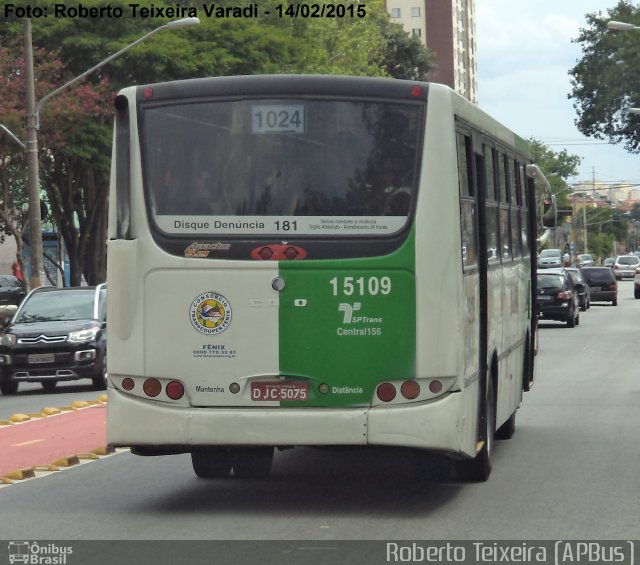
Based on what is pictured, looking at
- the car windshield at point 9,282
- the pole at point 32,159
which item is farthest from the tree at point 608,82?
the pole at point 32,159

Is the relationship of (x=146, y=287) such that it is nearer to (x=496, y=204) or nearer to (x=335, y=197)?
(x=335, y=197)

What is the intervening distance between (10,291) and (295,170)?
144 feet

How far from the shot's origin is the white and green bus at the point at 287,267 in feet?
32.6

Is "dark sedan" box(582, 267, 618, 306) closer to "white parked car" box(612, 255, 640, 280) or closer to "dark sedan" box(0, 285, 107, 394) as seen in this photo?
"dark sedan" box(0, 285, 107, 394)

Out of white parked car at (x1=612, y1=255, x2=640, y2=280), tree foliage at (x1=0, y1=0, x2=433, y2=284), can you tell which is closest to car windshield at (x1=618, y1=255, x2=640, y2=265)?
white parked car at (x1=612, y1=255, x2=640, y2=280)

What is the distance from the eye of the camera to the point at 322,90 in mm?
10094

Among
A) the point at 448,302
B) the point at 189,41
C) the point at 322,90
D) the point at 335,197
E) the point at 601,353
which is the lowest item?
the point at 601,353

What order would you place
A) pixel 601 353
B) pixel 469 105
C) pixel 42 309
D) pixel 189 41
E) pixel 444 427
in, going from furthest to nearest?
1. pixel 189 41
2. pixel 601 353
3. pixel 42 309
4. pixel 469 105
5. pixel 444 427

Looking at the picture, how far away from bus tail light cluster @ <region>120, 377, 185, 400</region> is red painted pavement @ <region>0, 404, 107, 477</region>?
2.75m

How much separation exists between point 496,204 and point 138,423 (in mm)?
4004

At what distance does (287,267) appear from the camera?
32.9 feet
